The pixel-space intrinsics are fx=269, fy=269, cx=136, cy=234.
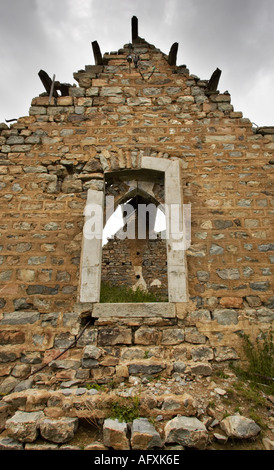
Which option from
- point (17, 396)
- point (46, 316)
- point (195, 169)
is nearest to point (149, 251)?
point (195, 169)

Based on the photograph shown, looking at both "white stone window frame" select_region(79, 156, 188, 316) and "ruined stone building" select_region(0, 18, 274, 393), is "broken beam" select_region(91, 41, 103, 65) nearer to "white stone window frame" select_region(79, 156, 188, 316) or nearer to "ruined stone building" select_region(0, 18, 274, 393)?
"ruined stone building" select_region(0, 18, 274, 393)

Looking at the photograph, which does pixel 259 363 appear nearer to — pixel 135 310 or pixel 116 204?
pixel 135 310

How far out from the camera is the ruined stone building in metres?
2.93

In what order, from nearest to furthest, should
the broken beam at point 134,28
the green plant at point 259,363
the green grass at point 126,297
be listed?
the green plant at point 259,363 < the green grass at point 126,297 < the broken beam at point 134,28

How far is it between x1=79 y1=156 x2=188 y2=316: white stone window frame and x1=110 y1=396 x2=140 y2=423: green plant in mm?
888

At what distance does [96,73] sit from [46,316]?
369cm

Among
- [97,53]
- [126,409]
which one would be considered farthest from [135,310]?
[97,53]

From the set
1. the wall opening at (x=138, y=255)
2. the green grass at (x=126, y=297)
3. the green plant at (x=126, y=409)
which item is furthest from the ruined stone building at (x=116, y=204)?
the wall opening at (x=138, y=255)

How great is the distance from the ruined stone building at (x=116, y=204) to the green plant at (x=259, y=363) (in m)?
0.11

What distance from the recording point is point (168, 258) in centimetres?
329

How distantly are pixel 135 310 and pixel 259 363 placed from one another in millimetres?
1389

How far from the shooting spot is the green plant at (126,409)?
→ 7.22 feet

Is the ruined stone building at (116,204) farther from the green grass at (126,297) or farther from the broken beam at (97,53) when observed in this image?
the green grass at (126,297)

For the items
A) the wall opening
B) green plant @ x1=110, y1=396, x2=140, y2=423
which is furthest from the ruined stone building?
the wall opening
